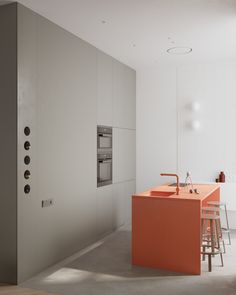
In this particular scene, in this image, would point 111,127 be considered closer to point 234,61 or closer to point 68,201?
point 68,201

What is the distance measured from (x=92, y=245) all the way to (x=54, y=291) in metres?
1.77

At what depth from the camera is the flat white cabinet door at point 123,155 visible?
21.6 ft

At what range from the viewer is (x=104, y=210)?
6129 millimetres

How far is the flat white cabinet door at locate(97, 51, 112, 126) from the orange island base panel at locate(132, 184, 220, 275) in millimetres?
1895

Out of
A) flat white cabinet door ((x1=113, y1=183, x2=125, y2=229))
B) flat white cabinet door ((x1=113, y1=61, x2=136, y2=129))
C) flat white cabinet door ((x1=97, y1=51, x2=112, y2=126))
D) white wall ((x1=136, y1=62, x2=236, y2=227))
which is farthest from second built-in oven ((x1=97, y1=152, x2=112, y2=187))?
white wall ((x1=136, y1=62, x2=236, y2=227))

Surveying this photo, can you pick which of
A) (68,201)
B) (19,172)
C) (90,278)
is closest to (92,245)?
(68,201)

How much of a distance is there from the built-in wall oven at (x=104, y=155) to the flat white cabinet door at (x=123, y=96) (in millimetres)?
437

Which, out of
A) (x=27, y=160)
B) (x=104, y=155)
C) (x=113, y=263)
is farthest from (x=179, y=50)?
(x=113, y=263)

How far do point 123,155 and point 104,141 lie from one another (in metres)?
0.89

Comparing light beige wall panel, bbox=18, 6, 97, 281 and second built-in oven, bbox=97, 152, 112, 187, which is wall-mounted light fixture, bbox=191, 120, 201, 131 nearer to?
second built-in oven, bbox=97, 152, 112, 187

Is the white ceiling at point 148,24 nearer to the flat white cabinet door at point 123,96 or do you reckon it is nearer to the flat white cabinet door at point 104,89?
the flat white cabinet door at point 104,89

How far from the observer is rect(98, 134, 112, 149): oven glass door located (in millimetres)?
5973

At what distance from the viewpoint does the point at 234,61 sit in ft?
22.2

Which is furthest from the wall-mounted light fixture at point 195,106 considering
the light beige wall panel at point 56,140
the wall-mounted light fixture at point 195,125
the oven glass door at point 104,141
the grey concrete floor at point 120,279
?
the grey concrete floor at point 120,279
